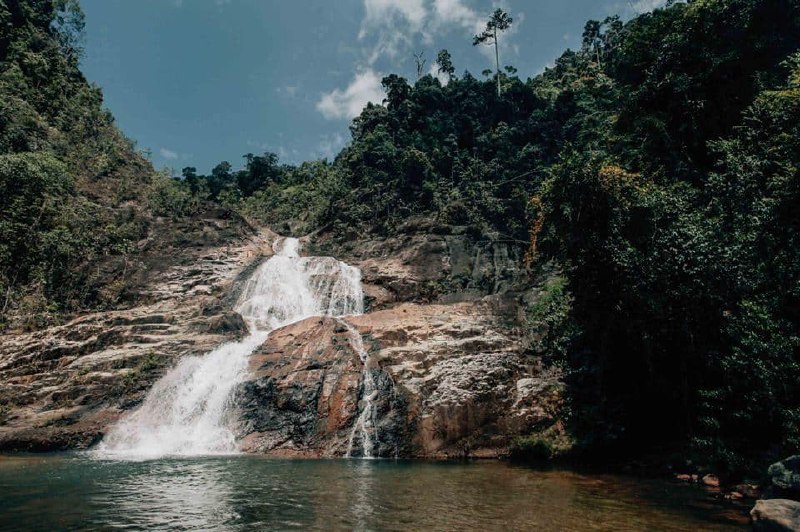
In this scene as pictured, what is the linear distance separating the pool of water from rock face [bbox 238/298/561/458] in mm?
3563

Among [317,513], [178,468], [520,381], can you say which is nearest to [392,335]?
[520,381]

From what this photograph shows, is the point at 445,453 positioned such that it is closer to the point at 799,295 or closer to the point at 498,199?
the point at 799,295

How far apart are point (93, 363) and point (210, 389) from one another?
6.36 m

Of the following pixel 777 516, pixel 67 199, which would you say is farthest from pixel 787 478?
pixel 67 199

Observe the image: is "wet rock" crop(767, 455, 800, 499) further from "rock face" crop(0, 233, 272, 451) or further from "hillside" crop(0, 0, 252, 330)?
"hillside" crop(0, 0, 252, 330)

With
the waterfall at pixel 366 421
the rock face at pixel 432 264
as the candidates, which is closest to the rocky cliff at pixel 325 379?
the waterfall at pixel 366 421

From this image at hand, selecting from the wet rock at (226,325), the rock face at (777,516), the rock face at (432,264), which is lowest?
the rock face at (777,516)

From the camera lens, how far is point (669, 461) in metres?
13.8

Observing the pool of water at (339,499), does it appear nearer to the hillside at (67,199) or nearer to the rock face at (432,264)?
the rock face at (432,264)

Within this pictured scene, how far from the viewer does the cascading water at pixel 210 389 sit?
18.9m

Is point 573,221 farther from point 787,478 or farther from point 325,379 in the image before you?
point 325,379

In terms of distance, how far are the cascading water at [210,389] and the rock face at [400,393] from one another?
3.82ft

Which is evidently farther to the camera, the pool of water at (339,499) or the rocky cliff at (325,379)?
the rocky cliff at (325,379)

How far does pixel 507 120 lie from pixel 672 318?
4755 centimetres
